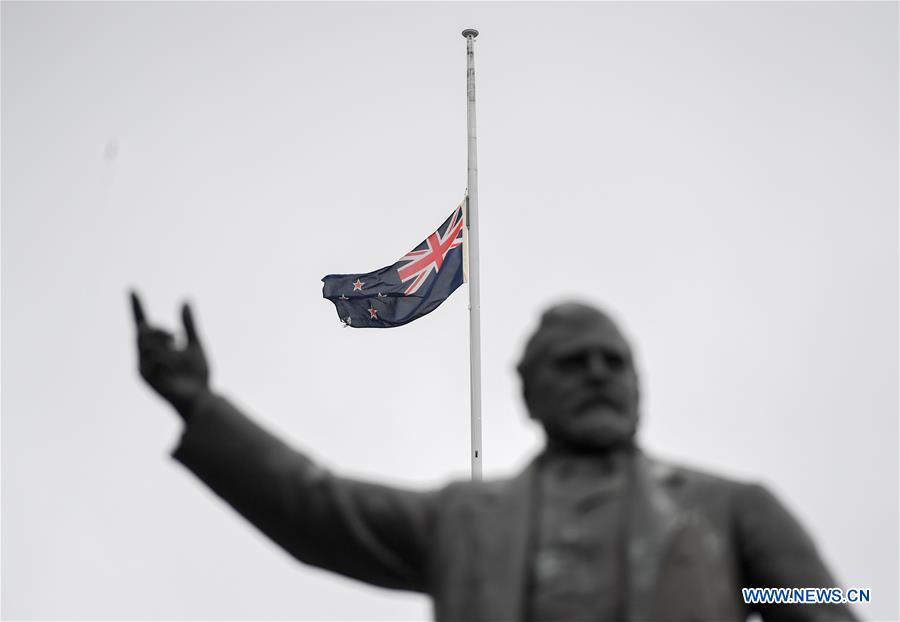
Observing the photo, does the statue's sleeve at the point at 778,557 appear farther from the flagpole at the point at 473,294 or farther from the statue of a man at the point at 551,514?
the flagpole at the point at 473,294

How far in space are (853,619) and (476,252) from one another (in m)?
11.4

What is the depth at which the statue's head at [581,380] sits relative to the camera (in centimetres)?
485

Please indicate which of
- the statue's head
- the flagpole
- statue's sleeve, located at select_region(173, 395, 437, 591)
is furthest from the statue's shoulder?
the flagpole

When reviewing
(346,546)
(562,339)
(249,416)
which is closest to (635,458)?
(562,339)

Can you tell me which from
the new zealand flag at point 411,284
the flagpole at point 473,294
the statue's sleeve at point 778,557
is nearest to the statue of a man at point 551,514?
the statue's sleeve at point 778,557

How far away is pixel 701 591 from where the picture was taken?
4.36 m

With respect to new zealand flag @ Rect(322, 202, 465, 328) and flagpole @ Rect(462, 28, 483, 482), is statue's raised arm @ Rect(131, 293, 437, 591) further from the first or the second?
new zealand flag @ Rect(322, 202, 465, 328)

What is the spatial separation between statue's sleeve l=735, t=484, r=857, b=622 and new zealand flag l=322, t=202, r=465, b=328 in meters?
11.1

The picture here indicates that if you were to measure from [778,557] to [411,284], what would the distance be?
37.2 ft

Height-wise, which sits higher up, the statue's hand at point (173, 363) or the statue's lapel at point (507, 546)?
the statue's hand at point (173, 363)

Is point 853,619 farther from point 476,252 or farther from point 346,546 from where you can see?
point 476,252

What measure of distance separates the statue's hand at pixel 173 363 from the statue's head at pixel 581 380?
1.40m

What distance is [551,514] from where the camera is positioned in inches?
187

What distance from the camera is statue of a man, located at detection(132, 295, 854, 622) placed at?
4469 millimetres
